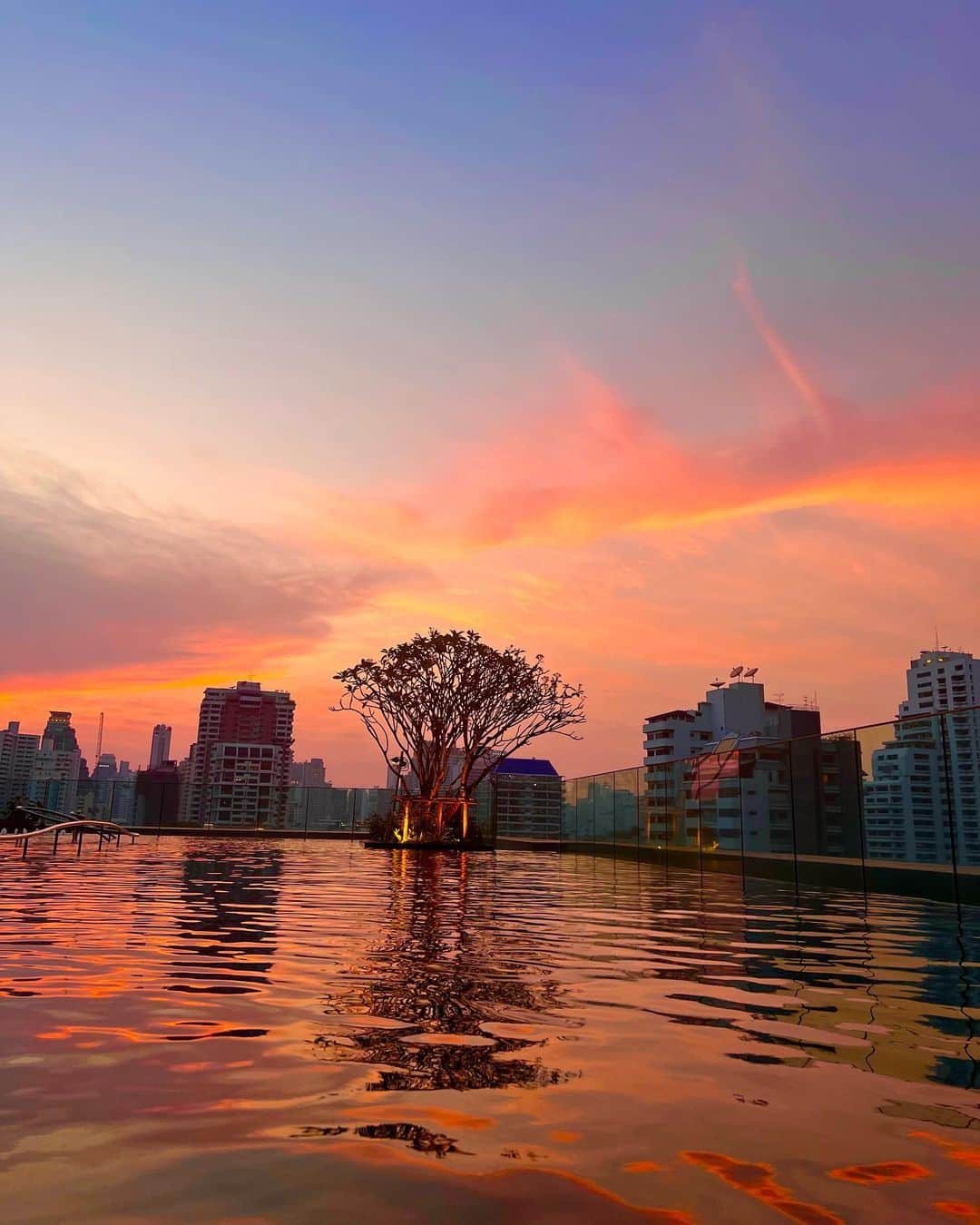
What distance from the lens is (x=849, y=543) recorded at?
75.7ft

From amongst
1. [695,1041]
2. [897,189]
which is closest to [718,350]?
Result: [897,189]

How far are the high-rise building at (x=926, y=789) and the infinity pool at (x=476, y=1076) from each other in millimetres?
3705

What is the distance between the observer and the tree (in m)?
28.2

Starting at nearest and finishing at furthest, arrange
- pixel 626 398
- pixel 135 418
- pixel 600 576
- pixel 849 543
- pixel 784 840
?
pixel 784 840, pixel 626 398, pixel 135 418, pixel 849 543, pixel 600 576

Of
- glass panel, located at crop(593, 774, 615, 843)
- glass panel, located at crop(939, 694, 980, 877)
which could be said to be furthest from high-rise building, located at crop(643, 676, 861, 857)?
glass panel, located at crop(593, 774, 615, 843)

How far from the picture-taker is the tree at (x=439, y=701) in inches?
1109

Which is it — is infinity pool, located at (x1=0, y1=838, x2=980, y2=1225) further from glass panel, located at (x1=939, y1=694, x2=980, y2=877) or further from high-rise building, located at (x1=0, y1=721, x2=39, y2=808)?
high-rise building, located at (x1=0, y1=721, x2=39, y2=808)

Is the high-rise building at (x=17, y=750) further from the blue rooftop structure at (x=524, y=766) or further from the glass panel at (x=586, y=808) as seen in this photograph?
the glass panel at (x=586, y=808)

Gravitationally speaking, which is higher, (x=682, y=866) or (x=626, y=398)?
(x=626, y=398)

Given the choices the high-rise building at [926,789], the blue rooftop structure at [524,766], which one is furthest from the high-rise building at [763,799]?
the blue rooftop structure at [524,766]

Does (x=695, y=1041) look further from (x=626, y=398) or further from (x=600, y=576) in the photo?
(x=600, y=576)

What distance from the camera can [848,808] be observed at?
38.9 ft

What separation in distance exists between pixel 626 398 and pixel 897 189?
527 cm

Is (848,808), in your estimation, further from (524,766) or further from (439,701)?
(524,766)
